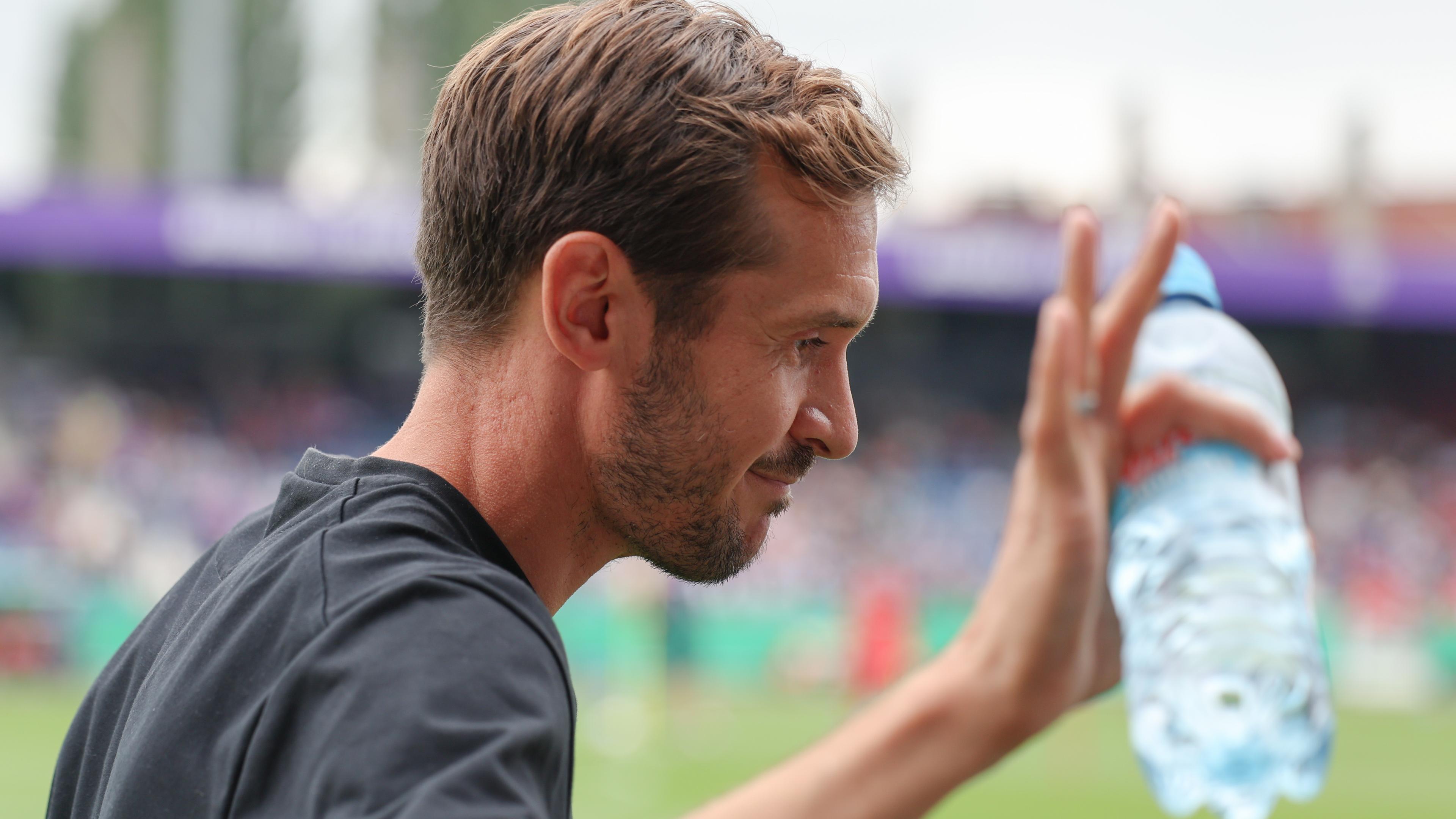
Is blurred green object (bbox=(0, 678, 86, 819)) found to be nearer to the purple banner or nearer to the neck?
the purple banner

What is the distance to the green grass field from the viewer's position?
32.9 ft

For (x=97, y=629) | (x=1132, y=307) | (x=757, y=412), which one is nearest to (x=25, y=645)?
(x=97, y=629)

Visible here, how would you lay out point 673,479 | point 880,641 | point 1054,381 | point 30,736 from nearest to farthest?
point 1054,381 → point 673,479 → point 30,736 → point 880,641

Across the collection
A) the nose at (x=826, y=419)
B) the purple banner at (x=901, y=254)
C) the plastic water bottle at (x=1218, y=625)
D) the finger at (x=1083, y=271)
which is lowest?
the purple banner at (x=901, y=254)

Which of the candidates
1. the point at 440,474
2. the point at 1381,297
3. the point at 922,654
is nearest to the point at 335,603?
the point at 440,474

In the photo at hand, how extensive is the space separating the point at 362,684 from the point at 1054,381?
69cm

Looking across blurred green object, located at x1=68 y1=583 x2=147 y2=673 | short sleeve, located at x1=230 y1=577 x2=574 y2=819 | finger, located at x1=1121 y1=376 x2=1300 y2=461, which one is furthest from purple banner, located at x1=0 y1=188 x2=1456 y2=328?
short sleeve, located at x1=230 y1=577 x2=574 y2=819

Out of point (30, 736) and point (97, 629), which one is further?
point (97, 629)

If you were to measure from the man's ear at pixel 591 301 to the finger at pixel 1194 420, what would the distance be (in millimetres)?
519

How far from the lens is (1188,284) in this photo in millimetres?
1688

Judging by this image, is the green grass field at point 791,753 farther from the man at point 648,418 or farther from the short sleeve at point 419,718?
the short sleeve at point 419,718

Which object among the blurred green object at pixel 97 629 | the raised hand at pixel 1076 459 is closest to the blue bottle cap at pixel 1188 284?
the raised hand at pixel 1076 459

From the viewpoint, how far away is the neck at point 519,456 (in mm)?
1549

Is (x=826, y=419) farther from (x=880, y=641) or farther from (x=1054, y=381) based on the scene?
(x=880, y=641)
